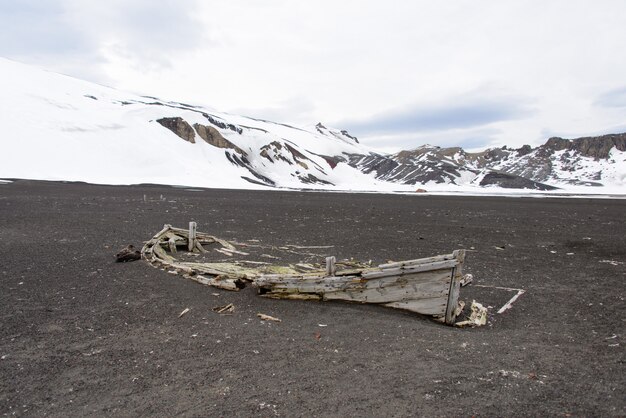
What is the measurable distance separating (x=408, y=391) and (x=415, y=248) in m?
11.5

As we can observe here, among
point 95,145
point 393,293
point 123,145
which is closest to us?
point 393,293

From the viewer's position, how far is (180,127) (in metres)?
94.9

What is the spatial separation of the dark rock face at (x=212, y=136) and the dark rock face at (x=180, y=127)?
9.57ft

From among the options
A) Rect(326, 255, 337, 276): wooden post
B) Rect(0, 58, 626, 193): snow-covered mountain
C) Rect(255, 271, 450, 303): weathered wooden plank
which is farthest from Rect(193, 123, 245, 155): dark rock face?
Rect(326, 255, 337, 276): wooden post

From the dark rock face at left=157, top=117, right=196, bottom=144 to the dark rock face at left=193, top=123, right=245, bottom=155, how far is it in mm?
2918

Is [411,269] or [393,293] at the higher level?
[411,269]

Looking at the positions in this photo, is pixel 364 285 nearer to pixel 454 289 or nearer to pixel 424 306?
pixel 424 306

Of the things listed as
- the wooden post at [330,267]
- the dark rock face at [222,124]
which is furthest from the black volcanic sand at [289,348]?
the dark rock face at [222,124]

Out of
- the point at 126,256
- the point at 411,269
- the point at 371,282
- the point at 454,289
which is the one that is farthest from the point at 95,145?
the point at 454,289

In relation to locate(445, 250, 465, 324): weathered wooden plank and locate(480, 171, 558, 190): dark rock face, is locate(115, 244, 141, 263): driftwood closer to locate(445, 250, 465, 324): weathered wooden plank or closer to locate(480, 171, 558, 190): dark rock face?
locate(445, 250, 465, 324): weathered wooden plank

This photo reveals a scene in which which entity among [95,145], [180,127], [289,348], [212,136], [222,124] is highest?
[222,124]

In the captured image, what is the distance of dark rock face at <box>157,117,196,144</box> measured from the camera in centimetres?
9394

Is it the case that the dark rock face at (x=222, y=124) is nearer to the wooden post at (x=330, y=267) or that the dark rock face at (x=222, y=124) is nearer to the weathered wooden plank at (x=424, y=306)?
the wooden post at (x=330, y=267)

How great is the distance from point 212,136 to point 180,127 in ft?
25.0
